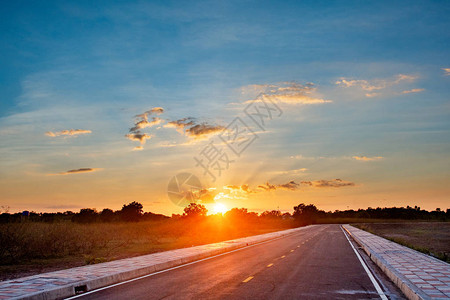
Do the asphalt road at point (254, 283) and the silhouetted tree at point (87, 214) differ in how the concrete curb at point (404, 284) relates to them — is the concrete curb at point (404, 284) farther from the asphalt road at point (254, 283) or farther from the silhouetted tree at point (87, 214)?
the silhouetted tree at point (87, 214)

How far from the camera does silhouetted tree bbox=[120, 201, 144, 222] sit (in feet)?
360

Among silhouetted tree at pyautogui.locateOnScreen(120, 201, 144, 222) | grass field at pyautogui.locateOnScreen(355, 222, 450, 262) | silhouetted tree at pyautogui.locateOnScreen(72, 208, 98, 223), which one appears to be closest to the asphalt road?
grass field at pyautogui.locateOnScreen(355, 222, 450, 262)

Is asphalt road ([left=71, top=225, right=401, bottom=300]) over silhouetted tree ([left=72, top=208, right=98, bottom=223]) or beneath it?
beneath

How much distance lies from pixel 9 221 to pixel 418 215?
20263cm

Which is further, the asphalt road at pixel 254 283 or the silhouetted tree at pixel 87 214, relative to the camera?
the silhouetted tree at pixel 87 214

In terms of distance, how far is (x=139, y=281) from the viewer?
13.3 metres

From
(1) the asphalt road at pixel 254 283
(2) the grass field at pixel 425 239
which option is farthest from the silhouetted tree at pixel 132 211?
(1) the asphalt road at pixel 254 283

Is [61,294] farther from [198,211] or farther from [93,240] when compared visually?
[198,211]

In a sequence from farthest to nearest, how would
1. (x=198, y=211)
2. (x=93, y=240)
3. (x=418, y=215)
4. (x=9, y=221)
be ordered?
1. (x=418, y=215)
2. (x=198, y=211)
3. (x=93, y=240)
4. (x=9, y=221)

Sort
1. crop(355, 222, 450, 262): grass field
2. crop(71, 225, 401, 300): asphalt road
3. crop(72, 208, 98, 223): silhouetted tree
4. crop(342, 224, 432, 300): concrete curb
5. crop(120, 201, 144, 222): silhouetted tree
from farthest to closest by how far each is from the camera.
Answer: crop(120, 201, 144, 222): silhouetted tree < crop(72, 208, 98, 223): silhouetted tree < crop(355, 222, 450, 262): grass field < crop(71, 225, 401, 300): asphalt road < crop(342, 224, 432, 300): concrete curb

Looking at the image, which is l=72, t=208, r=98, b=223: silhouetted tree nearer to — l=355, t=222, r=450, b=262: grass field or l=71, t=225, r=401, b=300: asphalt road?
l=355, t=222, r=450, b=262: grass field

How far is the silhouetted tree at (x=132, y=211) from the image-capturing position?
109812mm

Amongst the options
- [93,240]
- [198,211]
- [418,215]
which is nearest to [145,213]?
[198,211]

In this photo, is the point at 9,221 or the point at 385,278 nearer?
the point at 385,278
